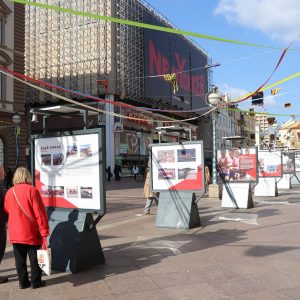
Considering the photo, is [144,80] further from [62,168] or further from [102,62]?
[62,168]

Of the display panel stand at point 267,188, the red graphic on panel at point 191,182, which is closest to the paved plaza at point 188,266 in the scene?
the red graphic on panel at point 191,182

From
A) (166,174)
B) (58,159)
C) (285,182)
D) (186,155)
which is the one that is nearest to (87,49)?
(285,182)

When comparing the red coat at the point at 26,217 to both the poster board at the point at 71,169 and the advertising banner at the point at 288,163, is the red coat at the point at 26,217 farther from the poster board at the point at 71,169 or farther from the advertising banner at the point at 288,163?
the advertising banner at the point at 288,163

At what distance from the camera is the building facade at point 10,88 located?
2677 centimetres

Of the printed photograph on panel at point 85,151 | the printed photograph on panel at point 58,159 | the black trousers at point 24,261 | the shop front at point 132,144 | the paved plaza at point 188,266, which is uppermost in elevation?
the shop front at point 132,144

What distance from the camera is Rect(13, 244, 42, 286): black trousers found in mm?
5301

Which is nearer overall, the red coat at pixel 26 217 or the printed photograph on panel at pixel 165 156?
the red coat at pixel 26 217

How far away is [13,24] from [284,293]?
88.0ft

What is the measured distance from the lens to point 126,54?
46250mm

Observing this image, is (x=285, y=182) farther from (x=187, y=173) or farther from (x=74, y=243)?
(x=74, y=243)

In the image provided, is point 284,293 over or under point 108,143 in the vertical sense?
under

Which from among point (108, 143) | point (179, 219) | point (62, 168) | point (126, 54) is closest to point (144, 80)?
point (126, 54)

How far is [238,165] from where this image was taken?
49.6 feet

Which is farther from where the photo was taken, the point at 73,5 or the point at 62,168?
the point at 73,5
